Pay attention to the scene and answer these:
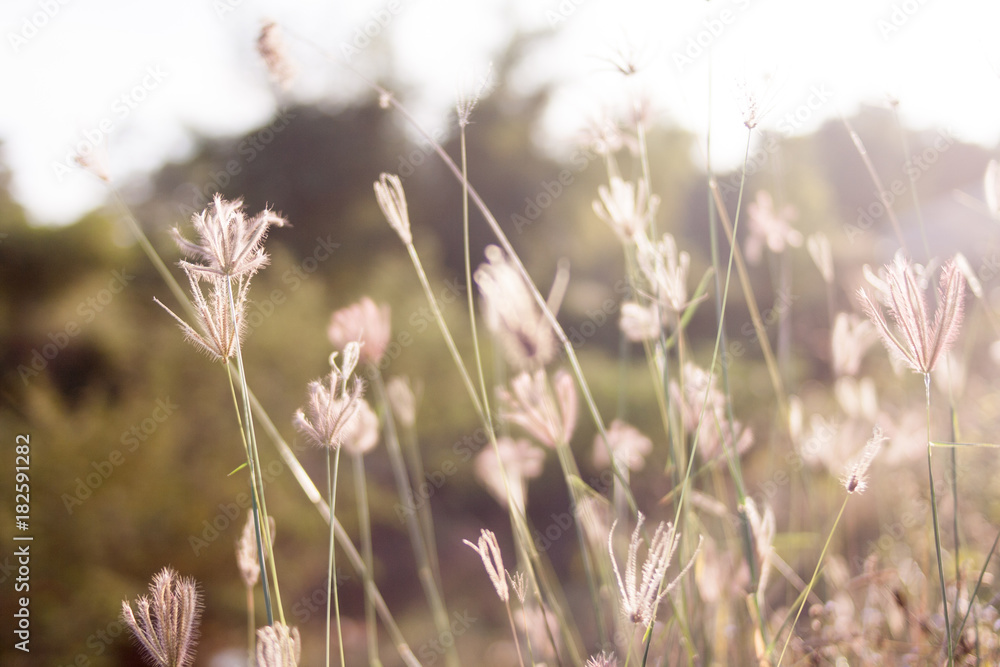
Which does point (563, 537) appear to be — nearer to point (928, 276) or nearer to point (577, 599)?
point (577, 599)

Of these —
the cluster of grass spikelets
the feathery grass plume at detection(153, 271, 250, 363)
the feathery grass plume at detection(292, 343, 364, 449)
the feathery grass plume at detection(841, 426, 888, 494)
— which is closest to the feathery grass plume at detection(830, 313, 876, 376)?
the cluster of grass spikelets

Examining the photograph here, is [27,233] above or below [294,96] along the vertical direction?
below

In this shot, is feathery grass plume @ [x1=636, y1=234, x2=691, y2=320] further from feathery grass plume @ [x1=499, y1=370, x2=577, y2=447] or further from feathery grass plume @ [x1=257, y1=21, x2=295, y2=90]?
feathery grass plume @ [x1=257, y1=21, x2=295, y2=90]

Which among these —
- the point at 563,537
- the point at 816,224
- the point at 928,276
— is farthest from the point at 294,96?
the point at 816,224

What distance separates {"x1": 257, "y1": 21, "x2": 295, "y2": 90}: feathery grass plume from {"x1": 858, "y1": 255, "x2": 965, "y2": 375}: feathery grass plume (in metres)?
0.84

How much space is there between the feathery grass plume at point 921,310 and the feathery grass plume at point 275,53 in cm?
84

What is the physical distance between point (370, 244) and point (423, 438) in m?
1.38

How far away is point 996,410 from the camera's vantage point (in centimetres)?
203

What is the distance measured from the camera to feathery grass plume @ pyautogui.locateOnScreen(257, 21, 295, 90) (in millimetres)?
904

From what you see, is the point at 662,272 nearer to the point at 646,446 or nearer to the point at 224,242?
the point at 224,242

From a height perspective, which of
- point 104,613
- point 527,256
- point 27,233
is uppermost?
point 27,233

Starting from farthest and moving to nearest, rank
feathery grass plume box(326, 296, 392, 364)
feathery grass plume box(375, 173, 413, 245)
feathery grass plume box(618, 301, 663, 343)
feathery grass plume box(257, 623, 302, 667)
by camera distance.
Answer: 1. feathery grass plume box(326, 296, 392, 364)
2. feathery grass plume box(618, 301, 663, 343)
3. feathery grass plume box(375, 173, 413, 245)
4. feathery grass plume box(257, 623, 302, 667)

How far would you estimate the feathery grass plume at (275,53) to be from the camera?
2.97 feet

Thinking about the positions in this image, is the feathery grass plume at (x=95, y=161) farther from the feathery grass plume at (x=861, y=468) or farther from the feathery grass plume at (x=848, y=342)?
the feathery grass plume at (x=848, y=342)
